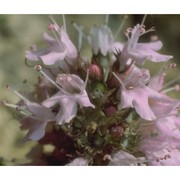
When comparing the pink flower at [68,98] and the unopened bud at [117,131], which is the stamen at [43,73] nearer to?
the pink flower at [68,98]

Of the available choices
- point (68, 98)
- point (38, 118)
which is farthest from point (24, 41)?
point (68, 98)

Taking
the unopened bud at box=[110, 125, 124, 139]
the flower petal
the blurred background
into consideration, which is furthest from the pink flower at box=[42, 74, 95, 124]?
the blurred background

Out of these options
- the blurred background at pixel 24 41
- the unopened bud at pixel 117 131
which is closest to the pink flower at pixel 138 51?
the unopened bud at pixel 117 131

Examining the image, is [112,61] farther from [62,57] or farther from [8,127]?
[8,127]

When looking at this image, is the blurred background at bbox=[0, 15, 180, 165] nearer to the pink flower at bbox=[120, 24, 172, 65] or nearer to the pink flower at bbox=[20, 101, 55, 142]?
the pink flower at bbox=[20, 101, 55, 142]

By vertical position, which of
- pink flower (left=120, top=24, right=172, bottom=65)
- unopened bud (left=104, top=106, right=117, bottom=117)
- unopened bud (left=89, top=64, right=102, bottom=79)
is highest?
pink flower (left=120, top=24, right=172, bottom=65)

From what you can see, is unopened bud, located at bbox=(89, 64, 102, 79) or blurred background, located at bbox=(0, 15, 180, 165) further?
blurred background, located at bbox=(0, 15, 180, 165)

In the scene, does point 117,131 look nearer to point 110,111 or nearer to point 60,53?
point 110,111
